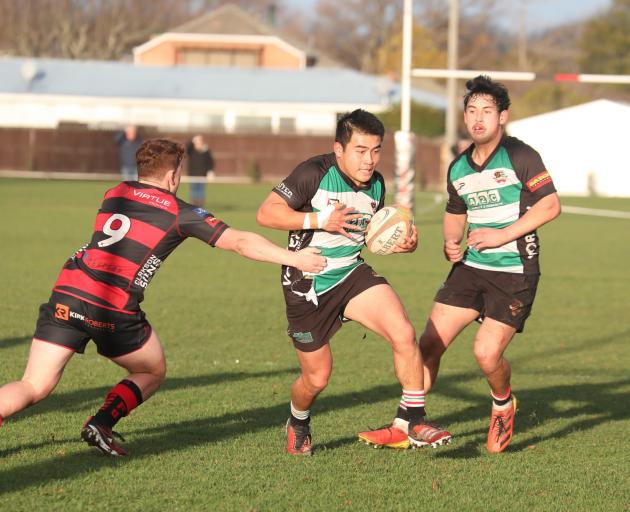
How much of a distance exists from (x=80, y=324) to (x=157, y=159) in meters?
1.01

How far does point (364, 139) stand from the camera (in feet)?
21.4

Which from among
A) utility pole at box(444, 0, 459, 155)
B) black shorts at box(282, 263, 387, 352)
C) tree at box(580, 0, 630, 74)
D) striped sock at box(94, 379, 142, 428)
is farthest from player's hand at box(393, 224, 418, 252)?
tree at box(580, 0, 630, 74)

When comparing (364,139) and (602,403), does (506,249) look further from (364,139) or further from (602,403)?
(602,403)

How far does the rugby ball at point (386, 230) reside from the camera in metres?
6.62

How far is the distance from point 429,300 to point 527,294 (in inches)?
293

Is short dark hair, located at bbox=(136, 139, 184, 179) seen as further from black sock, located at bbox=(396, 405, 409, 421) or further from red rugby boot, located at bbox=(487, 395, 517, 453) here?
red rugby boot, located at bbox=(487, 395, 517, 453)

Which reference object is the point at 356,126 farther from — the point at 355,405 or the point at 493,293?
the point at 355,405

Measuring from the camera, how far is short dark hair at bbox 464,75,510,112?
695 centimetres

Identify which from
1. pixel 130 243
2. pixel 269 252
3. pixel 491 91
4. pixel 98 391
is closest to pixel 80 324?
pixel 130 243

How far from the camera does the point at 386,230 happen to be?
661 centimetres

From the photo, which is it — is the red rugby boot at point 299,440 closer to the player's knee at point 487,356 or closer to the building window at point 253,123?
the player's knee at point 487,356

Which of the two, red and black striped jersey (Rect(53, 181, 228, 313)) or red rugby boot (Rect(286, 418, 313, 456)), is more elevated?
red and black striped jersey (Rect(53, 181, 228, 313))

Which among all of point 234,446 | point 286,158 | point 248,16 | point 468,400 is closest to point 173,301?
point 468,400

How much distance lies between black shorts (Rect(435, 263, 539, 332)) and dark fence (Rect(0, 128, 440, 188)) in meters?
42.1
